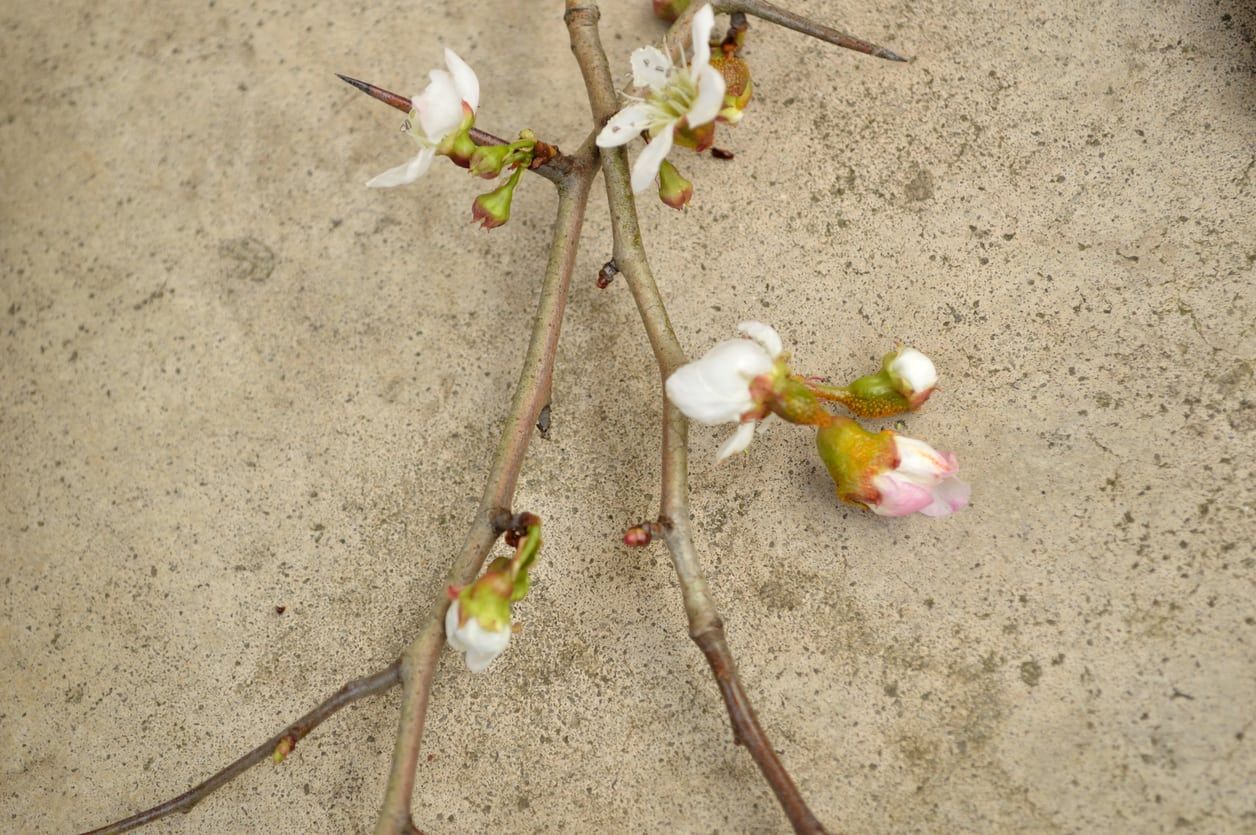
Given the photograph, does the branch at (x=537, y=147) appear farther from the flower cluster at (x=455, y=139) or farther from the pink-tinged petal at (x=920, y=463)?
the pink-tinged petal at (x=920, y=463)

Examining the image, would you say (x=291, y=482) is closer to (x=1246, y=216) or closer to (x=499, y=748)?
(x=499, y=748)

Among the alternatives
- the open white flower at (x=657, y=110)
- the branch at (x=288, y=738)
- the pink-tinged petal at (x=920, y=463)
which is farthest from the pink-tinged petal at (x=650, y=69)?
the branch at (x=288, y=738)

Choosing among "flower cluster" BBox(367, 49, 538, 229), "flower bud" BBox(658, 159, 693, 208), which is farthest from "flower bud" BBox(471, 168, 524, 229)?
"flower bud" BBox(658, 159, 693, 208)

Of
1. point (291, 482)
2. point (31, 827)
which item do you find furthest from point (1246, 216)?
point (31, 827)

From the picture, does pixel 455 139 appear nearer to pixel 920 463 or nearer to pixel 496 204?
pixel 496 204

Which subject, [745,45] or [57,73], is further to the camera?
[57,73]

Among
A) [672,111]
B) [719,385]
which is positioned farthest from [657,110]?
[719,385]

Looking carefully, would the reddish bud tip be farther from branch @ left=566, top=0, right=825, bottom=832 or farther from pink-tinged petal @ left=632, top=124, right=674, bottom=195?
pink-tinged petal @ left=632, top=124, right=674, bottom=195
